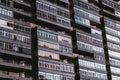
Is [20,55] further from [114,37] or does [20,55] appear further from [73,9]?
[114,37]

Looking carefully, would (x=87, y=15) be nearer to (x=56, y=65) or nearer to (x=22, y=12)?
(x=56, y=65)

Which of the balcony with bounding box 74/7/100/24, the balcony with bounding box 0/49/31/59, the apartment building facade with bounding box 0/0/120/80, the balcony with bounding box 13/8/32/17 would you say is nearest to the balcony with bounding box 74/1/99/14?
the apartment building facade with bounding box 0/0/120/80

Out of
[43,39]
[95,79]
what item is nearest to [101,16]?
[95,79]

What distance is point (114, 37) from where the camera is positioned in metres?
104

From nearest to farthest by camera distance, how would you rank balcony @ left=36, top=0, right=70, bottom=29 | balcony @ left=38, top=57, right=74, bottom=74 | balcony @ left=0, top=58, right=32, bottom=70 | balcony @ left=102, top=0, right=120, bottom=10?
balcony @ left=0, top=58, right=32, bottom=70 → balcony @ left=38, top=57, right=74, bottom=74 → balcony @ left=36, top=0, right=70, bottom=29 → balcony @ left=102, top=0, right=120, bottom=10

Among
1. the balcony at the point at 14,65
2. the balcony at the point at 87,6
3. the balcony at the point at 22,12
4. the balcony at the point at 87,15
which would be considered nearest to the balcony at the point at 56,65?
the balcony at the point at 14,65

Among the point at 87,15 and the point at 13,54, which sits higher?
the point at 87,15

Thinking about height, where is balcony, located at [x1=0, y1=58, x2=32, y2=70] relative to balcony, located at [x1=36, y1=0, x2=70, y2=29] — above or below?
below

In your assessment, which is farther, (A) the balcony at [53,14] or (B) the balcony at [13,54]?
(A) the balcony at [53,14]

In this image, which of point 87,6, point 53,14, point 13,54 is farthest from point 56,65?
point 87,6

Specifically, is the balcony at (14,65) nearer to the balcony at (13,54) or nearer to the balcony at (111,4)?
the balcony at (13,54)

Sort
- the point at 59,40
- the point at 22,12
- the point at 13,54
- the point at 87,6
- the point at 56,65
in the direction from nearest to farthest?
the point at 13,54
the point at 22,12
the point at 56,65
the point at 59,40
the point at 87,6

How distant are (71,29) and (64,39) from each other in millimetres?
6470

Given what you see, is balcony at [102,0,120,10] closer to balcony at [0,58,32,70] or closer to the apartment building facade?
A: the apartment building facade
